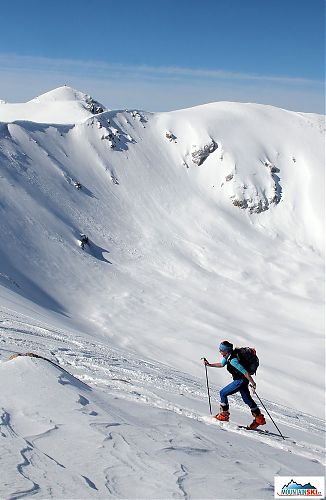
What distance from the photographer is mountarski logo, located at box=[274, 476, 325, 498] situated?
18.4ft

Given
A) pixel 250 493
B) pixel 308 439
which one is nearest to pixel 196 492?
pixel 250 493

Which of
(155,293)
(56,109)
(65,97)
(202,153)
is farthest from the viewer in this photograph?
(65,97)

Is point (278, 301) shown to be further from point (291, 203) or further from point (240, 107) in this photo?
point (240, 107)

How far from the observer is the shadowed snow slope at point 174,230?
29.2 metres

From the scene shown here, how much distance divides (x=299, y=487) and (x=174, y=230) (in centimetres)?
4012

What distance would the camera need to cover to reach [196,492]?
5.24 meters

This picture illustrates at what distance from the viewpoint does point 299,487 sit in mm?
5941

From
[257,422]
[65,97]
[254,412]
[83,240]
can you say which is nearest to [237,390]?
[254,412]

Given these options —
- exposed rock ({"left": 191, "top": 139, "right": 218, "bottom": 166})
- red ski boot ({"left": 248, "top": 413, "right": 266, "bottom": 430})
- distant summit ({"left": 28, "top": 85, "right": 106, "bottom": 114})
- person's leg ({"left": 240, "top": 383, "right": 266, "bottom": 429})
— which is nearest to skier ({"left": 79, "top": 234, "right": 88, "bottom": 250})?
exposed rock ({"left": 191, "top": 139, "right": 218, "bottom": 166})

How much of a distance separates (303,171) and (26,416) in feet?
181

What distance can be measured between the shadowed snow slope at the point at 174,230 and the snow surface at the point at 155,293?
0.59ft

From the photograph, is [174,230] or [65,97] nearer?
[174,230]

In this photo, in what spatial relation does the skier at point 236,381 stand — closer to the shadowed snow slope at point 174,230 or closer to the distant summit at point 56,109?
the shadowed snow slope at point 174,230

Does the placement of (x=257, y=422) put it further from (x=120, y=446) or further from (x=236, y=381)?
(x=120, y=446)
